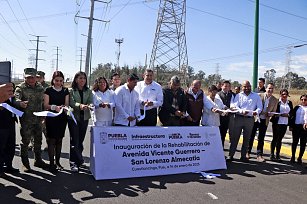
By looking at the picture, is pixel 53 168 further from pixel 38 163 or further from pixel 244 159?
pixel 244 159

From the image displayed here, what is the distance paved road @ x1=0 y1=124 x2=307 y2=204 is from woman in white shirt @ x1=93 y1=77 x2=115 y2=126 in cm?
115

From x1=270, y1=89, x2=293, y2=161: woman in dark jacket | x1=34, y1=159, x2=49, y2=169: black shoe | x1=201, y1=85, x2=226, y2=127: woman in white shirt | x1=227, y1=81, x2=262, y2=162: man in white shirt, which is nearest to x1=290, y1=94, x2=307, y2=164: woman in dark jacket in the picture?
x1=270, y1=89, x2=293, y2=161: woman in dark jacket

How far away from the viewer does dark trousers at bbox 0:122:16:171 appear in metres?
6.33

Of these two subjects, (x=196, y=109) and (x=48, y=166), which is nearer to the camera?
(x=48, y=166)

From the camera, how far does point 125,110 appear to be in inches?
275

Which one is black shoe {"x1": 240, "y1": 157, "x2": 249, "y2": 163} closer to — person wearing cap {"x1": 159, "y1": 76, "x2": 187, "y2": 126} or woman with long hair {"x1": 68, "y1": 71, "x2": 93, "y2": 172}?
person wearing cap {"x1": 159, "y1": 76, "x2": 187, "y2": 126}

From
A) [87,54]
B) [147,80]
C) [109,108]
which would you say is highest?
[87,54]

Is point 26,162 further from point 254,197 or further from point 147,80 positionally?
point 254,197

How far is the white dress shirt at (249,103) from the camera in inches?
320

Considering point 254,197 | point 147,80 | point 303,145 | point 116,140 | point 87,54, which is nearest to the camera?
point 254,197

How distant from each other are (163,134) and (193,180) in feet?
3.71

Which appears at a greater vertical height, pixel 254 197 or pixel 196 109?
pixel 196 109

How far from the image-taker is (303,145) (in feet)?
27.7

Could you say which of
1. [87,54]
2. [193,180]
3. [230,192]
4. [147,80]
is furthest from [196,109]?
[87,54]
